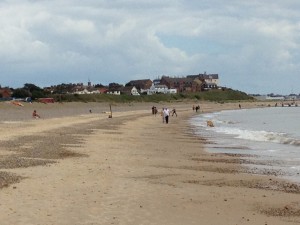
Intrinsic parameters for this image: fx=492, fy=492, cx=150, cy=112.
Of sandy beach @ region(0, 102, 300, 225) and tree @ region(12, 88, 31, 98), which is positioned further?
tree @ region(12, 88, 31, 98)

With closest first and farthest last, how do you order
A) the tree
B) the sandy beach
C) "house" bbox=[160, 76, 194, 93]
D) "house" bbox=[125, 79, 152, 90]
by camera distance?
the sandy beach < the tree < "house" bbox=[160, 76, 194, 93] < "house" bbox=[125, 79, 152, 90]

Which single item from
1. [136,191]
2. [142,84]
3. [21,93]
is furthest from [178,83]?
[136,191]

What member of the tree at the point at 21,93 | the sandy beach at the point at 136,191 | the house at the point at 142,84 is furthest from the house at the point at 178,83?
the sandy beach at the point at 136,191

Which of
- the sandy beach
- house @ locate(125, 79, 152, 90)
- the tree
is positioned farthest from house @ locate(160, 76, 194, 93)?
the sandy beach

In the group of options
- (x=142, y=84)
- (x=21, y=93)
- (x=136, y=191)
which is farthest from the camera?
(x=142, y=84)

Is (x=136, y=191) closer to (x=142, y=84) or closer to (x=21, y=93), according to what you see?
(x=21, y=93)

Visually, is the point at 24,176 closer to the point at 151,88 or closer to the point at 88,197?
the point at 88,197

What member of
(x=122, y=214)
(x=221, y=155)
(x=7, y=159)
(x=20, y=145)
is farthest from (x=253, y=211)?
(x=20, y=145)

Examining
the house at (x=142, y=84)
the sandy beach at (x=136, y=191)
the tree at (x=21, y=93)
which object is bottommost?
the sandy beach at (x=136, y=191)

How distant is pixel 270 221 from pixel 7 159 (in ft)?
30.0

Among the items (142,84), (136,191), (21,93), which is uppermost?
(142,84)

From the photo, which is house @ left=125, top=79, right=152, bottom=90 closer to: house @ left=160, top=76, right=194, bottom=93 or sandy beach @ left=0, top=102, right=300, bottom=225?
house @ left=160, top=76, right=194, bottom=93

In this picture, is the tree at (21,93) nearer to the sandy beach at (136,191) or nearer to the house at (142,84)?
the house at (142,84)

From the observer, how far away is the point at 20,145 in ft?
64.3
